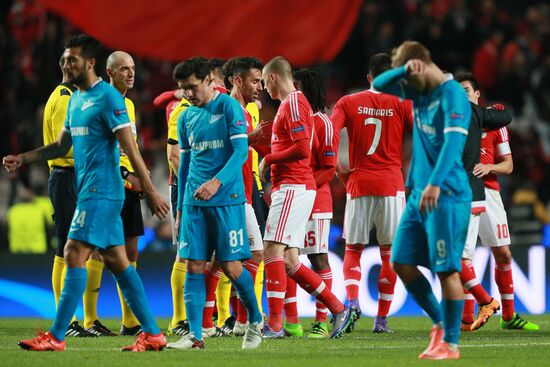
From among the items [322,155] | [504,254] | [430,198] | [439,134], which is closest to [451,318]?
[430,198]

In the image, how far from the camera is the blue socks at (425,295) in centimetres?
830

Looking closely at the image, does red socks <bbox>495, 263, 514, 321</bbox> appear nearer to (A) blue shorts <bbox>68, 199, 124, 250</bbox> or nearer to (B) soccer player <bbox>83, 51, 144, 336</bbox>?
(B) soccer player <bbox>83, 51, 144, 336</bbox>

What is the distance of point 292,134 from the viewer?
998cm

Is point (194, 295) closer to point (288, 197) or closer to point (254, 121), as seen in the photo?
point (288, 197)

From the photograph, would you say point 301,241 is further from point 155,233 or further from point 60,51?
point 60,51

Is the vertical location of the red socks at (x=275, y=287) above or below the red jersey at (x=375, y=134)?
below

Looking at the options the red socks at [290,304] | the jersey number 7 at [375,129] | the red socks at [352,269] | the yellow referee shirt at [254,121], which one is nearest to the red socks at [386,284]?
the red socks at [352,269]

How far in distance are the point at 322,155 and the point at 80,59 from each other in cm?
286

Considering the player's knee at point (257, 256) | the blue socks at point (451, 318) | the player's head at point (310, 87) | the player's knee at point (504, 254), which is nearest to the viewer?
the blue socks at point (451, 318)

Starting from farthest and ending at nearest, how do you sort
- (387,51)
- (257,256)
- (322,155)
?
(387,51) → (322,155) → (257,256)

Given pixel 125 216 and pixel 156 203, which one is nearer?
pixel 156 203

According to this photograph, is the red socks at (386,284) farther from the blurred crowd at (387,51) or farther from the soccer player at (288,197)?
the blurred crowd at (387,51)

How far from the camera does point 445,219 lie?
8000 millimetres

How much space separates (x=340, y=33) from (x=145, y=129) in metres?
3.83
